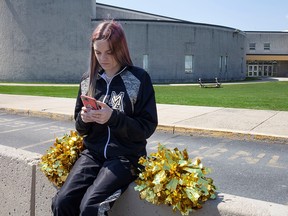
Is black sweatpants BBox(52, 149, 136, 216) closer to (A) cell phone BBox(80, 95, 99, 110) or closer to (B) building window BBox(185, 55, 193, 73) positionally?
(A) cell phone BBox(80, 95, 99, 110)

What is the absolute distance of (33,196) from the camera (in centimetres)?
334

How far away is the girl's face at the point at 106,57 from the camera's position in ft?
9.87

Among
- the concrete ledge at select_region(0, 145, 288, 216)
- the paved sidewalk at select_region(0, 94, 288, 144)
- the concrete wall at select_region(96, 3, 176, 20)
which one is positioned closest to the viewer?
the concrete ledge at select_region(0, 145, 288, 216)

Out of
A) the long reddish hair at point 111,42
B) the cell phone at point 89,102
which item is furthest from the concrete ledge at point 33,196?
the long reddish hair at point 111,42

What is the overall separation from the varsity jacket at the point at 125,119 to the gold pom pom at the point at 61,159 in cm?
15

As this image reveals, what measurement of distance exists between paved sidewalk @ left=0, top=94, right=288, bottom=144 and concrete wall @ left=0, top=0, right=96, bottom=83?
21586 mm

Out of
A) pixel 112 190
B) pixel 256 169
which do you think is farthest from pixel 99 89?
pixel 256 169

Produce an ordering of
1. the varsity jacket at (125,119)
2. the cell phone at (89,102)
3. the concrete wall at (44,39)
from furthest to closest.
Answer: the concrete wall at (44,39)
the varsity jacket at (125,119)
the cell phone at (89,102)

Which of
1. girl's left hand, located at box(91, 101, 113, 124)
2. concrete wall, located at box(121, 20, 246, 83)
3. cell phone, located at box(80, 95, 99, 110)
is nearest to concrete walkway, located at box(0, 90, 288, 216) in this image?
girl's left hand, located at box(91, 101, 113, 124)

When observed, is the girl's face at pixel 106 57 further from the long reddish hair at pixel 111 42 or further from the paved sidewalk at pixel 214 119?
the paved sidewalk at pixel 214 119

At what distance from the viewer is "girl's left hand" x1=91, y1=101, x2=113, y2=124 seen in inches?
108

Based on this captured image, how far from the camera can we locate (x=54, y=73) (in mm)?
34594

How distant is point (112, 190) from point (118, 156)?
12.7 inches

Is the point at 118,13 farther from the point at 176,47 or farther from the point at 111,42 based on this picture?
the point at 111,42
